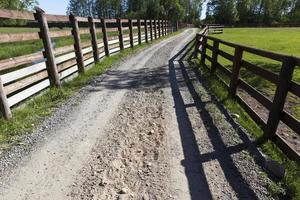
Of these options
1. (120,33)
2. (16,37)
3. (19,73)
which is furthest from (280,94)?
(120,33)

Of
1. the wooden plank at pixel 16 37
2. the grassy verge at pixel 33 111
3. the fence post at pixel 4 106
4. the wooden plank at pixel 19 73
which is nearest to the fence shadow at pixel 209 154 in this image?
the grassy verge at pixel 33 111

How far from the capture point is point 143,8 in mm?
76188

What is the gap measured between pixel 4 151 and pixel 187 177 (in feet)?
8.95

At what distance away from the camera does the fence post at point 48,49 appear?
21.9 ft

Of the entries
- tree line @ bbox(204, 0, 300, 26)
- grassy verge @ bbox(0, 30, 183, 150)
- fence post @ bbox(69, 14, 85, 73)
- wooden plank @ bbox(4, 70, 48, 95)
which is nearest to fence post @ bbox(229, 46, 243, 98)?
grassy verge @ bbox(0, 30, 183, 150)

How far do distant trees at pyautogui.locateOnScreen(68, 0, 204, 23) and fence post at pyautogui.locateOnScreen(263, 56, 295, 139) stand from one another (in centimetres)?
6454

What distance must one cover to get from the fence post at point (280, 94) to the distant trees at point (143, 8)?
64.5m

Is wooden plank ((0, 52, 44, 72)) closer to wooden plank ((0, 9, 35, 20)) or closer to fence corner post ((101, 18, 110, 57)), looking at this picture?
wooden plank ((0, 9, 35, 20))

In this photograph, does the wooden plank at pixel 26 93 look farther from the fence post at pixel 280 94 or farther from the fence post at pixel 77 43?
the fence post at pixel 280 94

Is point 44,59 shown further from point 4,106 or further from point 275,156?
point 275,156

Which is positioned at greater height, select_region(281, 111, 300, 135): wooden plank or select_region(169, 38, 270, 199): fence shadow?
select_region(281, 111, 300, 135): wooden plank

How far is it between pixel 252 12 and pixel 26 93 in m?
98.9

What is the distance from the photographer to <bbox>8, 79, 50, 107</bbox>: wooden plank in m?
5.44

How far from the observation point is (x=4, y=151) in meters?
4.12
